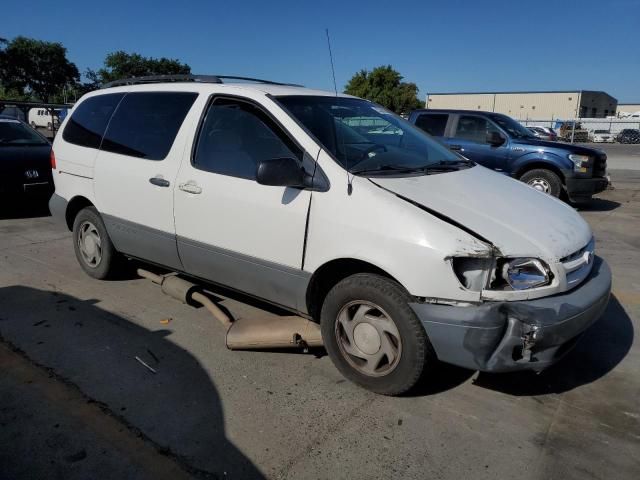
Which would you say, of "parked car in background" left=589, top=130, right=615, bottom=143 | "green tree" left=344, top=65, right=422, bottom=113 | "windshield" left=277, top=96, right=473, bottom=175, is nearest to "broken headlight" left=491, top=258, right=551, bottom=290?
"windshield" left=277, top=96, right=473, bottom=175

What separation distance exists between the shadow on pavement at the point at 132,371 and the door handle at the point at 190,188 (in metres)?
1.09

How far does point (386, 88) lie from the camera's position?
205 feet

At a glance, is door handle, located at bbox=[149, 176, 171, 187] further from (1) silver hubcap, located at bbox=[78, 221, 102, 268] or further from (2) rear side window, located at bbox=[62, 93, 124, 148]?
(1) silver hubcap, located at bbox=[78, 221, 102, 268]

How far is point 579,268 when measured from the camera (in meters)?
3.01

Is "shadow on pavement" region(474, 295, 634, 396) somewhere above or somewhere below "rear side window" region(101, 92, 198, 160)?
below

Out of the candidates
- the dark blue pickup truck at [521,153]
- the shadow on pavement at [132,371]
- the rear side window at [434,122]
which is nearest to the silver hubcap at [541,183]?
the dark blue pickup truck at [521,153]

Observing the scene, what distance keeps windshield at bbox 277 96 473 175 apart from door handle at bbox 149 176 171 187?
43.7 inches

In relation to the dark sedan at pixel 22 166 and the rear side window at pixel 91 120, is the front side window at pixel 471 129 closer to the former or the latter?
the rear side window at pixel 91 120

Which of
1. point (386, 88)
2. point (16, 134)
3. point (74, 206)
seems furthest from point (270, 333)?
point (386, 88)

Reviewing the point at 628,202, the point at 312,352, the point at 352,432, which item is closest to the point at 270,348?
the point at 312,352

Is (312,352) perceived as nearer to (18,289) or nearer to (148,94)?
(148,94)

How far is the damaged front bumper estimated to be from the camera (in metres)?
2.56

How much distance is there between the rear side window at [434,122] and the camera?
9.95 m

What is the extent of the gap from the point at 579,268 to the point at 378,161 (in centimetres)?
139
